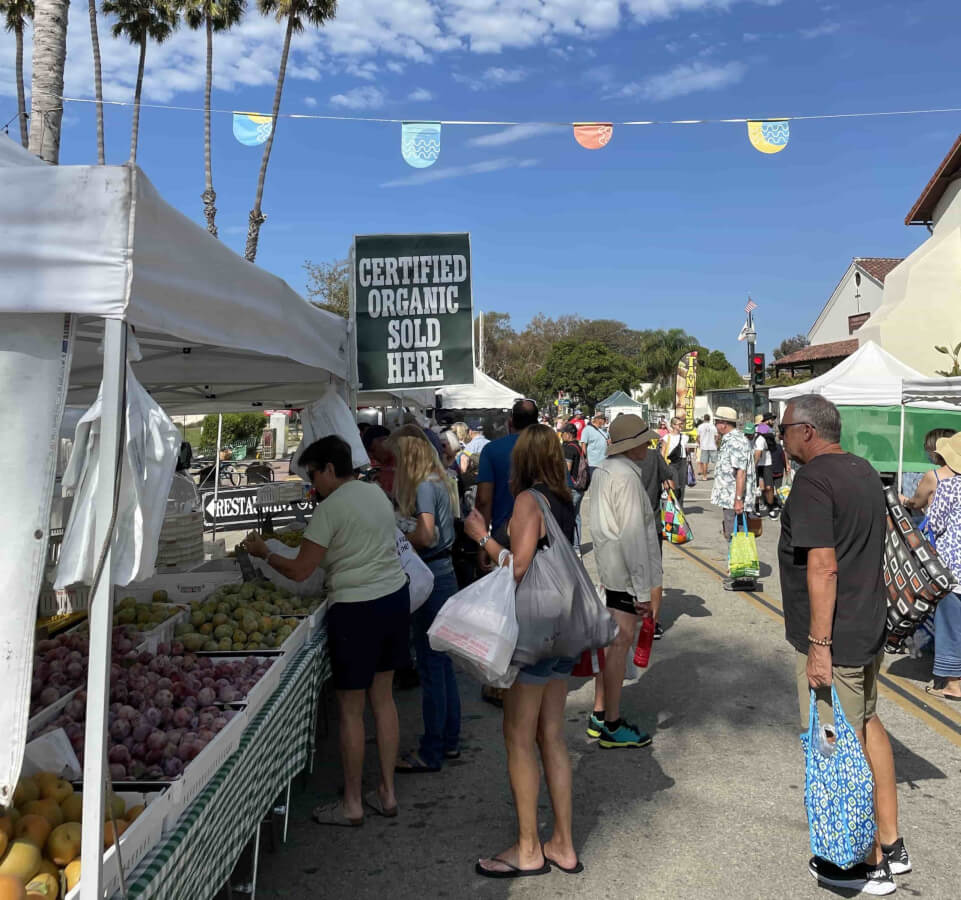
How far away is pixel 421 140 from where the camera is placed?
12.6 metres

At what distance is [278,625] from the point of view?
434 cm

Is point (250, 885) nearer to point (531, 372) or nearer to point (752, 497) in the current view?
point (752, 497)

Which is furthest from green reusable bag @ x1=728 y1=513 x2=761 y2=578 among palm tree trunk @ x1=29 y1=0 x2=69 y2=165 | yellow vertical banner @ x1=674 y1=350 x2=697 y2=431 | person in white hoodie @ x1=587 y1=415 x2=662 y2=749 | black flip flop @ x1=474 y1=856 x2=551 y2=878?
yellow vertical banner @ x1=674 y1=350 x2=697 y2=431

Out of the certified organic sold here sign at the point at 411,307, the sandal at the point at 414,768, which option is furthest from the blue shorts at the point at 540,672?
the certified organic sold here sign at the point at 411,307

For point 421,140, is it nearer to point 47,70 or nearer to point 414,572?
point 47,70

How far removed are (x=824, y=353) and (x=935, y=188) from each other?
16.2 meters

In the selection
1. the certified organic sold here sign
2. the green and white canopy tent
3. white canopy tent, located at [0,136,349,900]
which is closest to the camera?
white canopy tent, located at [0,136,349,900]

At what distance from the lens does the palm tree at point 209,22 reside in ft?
79.0

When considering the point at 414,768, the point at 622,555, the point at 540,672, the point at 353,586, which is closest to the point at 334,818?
the point at 414,768

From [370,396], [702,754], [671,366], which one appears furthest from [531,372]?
[702,754]

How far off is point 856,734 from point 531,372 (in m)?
82.9

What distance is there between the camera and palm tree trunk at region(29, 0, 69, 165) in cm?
750

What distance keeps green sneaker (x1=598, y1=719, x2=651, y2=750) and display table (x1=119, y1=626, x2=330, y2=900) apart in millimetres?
1722

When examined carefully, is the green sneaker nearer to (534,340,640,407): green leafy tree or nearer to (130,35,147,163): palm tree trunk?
(130,35,147,163): palm tree trunk
